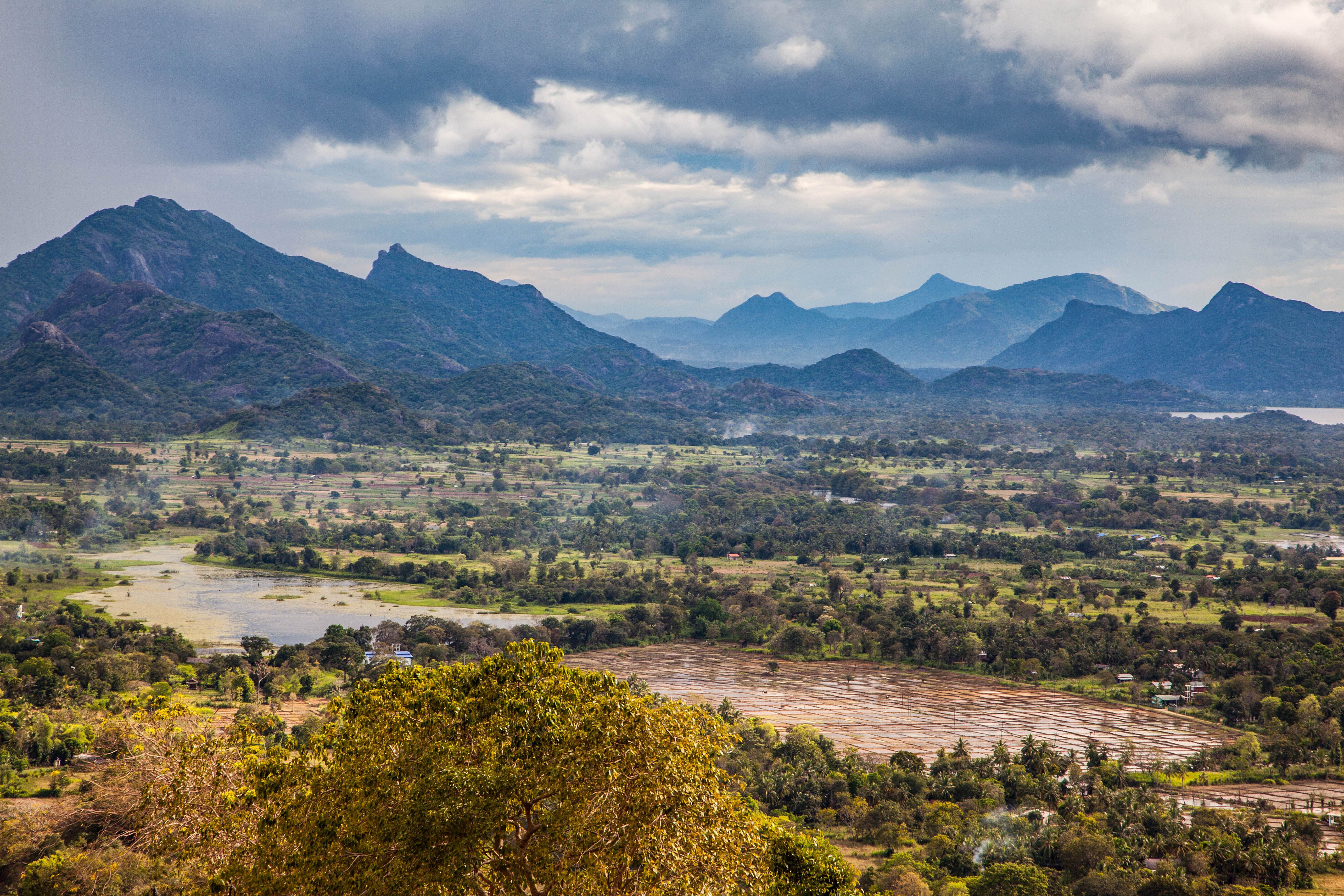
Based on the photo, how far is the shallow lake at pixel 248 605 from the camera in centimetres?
6247

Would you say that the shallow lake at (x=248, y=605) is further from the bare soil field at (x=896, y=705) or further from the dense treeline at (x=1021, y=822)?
the dense treeline at (x=1021, y=822)

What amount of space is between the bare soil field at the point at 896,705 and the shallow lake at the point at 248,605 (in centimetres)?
1278

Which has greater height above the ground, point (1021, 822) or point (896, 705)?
point (1021, 822)

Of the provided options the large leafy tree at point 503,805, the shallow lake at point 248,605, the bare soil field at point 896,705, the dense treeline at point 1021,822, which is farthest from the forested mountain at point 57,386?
the large leafy tree at point 503,805

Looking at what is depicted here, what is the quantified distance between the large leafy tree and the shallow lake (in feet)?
156

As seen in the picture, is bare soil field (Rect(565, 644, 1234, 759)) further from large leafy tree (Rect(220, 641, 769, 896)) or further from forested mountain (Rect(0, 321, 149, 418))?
forested mountain (Rect(0, 321, 149, 418))

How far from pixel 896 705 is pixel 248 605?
4562cm

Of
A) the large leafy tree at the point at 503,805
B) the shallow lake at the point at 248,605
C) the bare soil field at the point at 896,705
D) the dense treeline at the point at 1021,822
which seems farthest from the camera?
the shallow lake at the point at 248,605

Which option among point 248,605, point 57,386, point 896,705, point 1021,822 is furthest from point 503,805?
point 57,386

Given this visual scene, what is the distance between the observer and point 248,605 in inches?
2761

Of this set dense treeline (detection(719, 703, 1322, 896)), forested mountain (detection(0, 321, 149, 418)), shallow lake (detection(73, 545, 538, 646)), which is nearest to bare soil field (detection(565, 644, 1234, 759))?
dense treeline (detection(719, 703, 1322, 896))

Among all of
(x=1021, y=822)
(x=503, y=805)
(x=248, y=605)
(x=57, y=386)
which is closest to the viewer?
(x=503, y=805)

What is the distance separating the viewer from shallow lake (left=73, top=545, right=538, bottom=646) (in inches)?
2459

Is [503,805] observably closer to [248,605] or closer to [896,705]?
[896,705]
